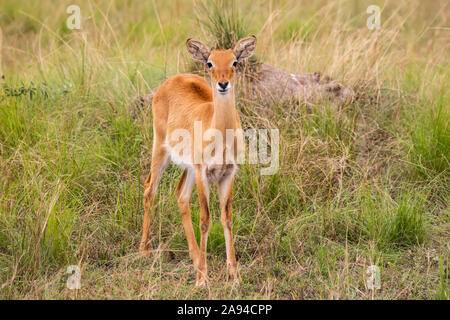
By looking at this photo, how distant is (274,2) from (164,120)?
643 cm

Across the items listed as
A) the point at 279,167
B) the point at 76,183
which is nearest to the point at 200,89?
the point at 279,167

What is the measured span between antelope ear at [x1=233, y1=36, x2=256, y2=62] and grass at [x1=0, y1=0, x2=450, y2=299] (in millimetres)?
1181

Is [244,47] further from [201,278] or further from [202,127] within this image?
[201,278]

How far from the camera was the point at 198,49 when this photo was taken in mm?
4992

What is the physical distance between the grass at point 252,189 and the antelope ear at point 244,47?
118 centimetres

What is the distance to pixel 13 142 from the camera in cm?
619

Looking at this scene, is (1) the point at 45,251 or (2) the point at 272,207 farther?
(2) the point at 272,207

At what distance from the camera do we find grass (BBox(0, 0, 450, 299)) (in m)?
4.77

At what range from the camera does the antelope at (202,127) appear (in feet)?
15.6

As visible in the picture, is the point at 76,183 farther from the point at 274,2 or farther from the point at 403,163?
the point at 274,2

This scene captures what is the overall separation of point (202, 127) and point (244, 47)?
0.74m

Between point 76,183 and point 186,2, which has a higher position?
point 186,2

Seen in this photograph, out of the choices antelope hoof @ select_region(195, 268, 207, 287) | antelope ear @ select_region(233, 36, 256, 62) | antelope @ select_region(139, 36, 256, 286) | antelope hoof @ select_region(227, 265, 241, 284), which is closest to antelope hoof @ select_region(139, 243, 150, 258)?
antelope @ select_region(139, 36, 256, 286)

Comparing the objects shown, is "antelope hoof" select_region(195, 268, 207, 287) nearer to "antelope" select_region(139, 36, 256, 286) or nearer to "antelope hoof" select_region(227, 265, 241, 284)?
"antelope" select_region(139, 36, 256, 286)
